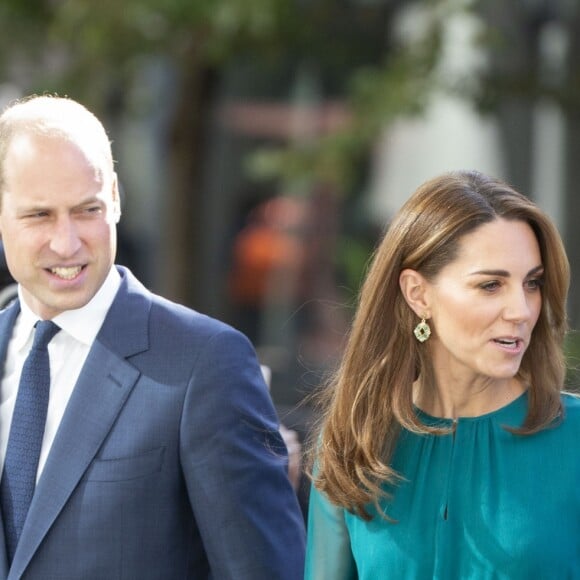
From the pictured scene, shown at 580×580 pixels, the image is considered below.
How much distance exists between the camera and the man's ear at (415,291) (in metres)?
3.17

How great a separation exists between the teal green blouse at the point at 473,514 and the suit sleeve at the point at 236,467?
0.32ft

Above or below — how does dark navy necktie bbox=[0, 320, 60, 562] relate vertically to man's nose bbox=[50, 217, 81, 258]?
below

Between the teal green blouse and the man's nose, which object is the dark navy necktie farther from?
the teal green blouse

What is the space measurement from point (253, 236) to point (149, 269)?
1.54m

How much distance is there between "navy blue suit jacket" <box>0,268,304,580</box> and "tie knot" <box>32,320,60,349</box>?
0.41ft

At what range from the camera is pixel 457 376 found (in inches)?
124

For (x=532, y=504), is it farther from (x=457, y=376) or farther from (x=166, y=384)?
(x=166, y=384)

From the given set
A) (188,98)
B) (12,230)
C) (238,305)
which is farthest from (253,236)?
(12,230)

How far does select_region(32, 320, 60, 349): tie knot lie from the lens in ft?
10.7

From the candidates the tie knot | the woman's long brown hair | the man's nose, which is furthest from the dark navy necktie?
the woman's long brown hair

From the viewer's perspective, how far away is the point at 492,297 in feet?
9.80

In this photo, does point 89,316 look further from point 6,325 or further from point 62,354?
point 6,325

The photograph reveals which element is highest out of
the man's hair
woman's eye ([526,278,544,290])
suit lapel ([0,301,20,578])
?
the man's hair

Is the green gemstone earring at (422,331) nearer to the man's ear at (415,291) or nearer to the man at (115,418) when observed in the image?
the man's ear at (415,291)
